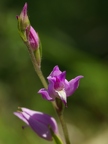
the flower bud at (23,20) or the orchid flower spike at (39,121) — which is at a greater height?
the flower bud at (23,20)

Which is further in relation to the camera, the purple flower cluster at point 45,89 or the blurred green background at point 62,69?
the blurred green background at point 62,69

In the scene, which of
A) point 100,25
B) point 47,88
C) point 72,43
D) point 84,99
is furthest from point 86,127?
point 47,88

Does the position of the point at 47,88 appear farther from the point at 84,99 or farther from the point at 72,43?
the point at 72,43

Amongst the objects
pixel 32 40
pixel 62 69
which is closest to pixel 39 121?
pixel 32 40

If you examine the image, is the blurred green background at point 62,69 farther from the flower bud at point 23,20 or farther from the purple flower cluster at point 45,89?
the flower bud at point 23,20

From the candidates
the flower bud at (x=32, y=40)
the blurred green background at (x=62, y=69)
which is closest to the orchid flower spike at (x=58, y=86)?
the flower bud at (x=32, y=40)

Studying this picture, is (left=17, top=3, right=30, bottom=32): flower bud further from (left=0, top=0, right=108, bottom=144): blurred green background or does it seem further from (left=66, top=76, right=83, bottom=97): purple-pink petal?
(left=0, top=0, right=108, bottom=144): blurred green background

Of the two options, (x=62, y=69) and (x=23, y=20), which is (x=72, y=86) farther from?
(x=62, y=69)
